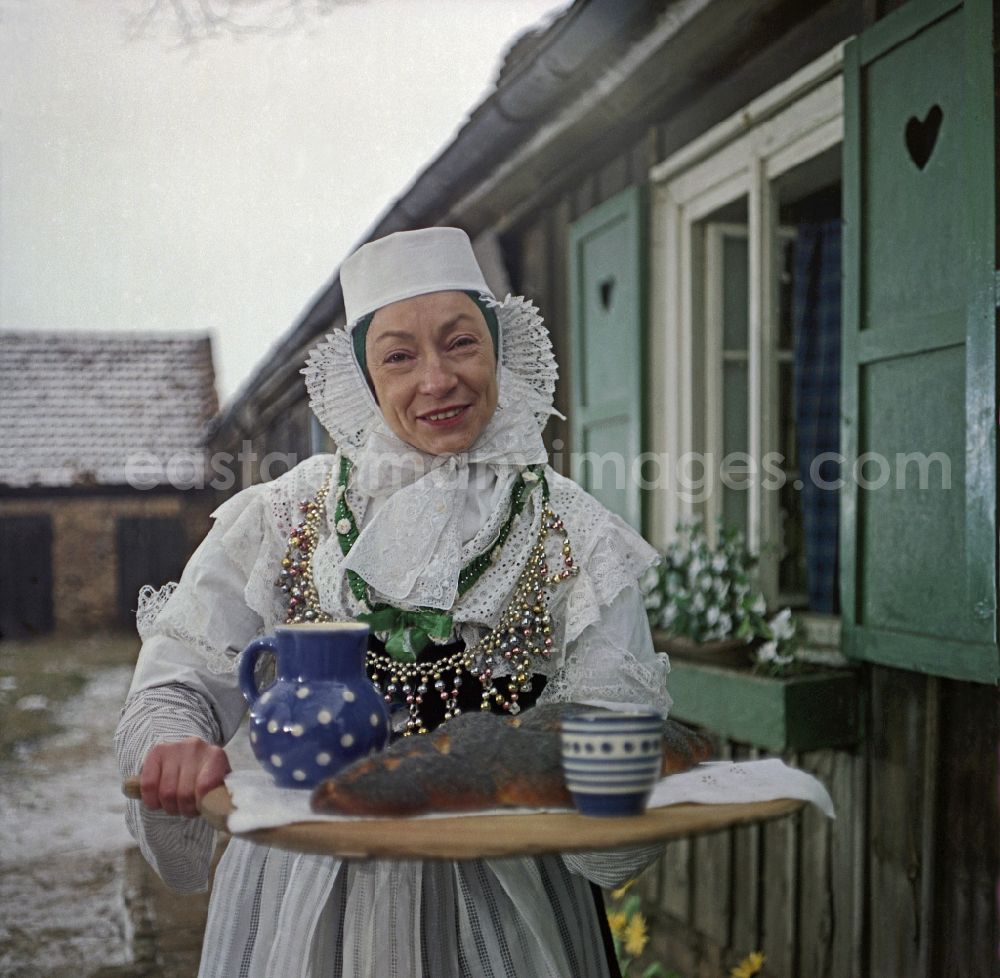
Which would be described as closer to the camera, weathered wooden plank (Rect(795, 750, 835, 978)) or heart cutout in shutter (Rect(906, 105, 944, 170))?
heart cutout in shutter (Rect(906, 105, 944, 170))

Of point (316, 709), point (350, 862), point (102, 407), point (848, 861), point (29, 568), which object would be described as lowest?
point (29, 568)

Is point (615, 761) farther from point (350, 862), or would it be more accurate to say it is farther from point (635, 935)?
point (635, 935)

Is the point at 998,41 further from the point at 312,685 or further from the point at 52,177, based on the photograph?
the point at 52,177

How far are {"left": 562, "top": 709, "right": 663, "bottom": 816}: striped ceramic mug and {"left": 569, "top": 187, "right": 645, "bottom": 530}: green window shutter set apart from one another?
8.75 feet

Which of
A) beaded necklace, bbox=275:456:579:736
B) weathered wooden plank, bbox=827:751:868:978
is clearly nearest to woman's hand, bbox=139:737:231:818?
beaded necklace, bbox=275:456:579:736

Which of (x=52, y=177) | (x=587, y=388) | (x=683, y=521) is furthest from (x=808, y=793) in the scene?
(x=52, y=177)

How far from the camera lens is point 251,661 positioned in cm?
145

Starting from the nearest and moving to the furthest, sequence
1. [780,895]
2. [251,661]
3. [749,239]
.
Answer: [251,661] < [780,895] < [749,239]

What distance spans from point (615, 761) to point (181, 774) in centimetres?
54

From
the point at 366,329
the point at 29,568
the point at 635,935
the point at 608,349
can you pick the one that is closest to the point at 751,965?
the point at 635,935

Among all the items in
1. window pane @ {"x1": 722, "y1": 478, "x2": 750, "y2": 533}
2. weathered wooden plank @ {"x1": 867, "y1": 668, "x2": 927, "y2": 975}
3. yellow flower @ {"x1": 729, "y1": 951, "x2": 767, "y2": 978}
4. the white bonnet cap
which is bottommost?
yellow flower @ {"x1": 729, "y1": 951, "x2": 767, "y2": 978}

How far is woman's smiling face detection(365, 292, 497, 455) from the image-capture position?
168 centimetres

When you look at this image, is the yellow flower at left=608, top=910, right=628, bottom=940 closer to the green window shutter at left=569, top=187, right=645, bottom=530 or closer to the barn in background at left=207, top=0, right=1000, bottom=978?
the barn in background at left=207, top=0, right=1000, bottom=978

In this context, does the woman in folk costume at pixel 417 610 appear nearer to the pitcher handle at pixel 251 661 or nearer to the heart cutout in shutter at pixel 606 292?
the pitcher handle at pixel 251 661
